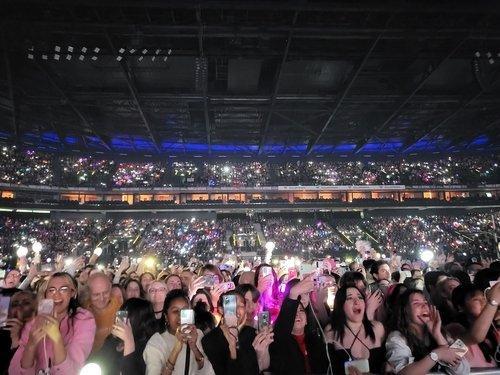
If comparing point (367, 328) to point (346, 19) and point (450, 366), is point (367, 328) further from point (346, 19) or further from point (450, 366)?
point (346, 19)

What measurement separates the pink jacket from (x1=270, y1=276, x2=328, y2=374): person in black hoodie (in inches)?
67.7

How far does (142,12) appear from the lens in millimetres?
11344

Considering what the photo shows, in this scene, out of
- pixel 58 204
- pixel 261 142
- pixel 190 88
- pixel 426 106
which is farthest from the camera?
pixel 58 204

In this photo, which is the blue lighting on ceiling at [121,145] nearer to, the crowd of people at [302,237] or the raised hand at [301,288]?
the crowd of people at [302,237]

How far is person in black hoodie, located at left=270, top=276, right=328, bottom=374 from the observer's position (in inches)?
130

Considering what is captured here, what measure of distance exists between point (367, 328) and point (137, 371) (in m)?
2.24

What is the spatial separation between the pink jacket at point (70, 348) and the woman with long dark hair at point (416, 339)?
8.97ft

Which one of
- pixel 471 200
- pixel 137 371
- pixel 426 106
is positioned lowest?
pixel 137 371

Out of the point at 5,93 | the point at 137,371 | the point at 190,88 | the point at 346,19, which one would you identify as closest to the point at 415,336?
the point at 137,371

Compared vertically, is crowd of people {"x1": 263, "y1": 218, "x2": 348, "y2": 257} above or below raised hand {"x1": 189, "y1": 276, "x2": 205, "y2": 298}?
above

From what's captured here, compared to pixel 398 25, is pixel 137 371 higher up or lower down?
lower down

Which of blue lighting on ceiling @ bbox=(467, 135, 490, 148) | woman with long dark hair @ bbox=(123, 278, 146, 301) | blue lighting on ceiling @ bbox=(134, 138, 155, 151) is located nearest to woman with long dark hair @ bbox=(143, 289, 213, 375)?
woman with long dark hair @ bbox=(123, 278, 146, 301)

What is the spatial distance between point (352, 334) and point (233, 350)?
125 centimetres

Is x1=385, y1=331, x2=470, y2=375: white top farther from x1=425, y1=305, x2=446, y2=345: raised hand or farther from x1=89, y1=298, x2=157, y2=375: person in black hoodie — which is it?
x1=89, y1=298, x2=157, y2=375: person in black hoodie
